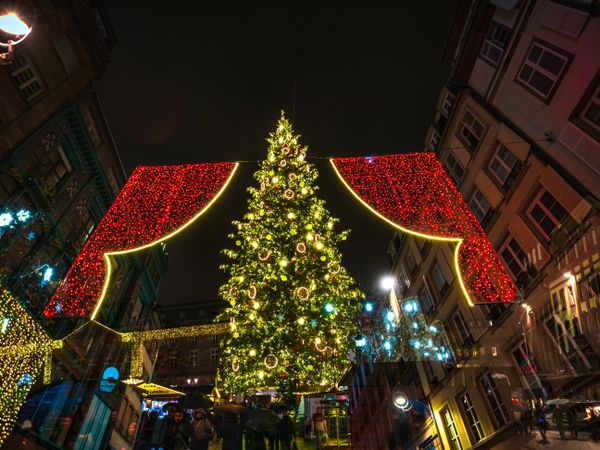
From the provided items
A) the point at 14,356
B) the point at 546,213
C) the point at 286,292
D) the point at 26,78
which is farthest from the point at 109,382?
the point at 546,213

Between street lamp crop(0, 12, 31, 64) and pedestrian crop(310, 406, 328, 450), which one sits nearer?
street lamp crop(0, 12, 31, 64)

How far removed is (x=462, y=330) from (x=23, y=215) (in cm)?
2278

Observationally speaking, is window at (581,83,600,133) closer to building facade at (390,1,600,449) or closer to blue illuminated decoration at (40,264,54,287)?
building facade at (390,1,600,449)

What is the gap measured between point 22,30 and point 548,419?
12.8 metres

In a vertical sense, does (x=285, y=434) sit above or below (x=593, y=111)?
below

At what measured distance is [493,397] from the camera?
45.1 feet

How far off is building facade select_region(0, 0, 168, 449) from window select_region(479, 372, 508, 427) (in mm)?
16649

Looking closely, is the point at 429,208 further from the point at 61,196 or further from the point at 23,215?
the point at 61,196

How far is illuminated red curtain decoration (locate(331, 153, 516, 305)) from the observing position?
27.3 ft

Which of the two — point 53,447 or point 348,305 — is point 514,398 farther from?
point 53,447

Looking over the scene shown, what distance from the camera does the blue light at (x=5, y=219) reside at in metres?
14.2

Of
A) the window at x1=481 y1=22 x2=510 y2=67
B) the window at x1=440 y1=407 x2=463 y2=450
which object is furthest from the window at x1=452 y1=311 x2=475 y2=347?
the window at x1=481 y1=22 x2=510 y2=67

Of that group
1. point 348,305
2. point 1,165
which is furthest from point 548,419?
point 1,165

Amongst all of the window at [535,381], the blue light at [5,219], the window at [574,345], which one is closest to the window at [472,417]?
the window at [535,381]
